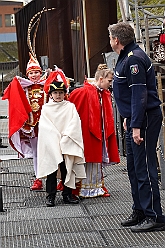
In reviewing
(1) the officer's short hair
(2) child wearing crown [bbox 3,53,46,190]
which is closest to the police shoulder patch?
(1) the officer's short hair

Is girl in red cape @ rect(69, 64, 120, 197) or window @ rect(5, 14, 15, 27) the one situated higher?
window @ rect(5, 14, 15, 27)

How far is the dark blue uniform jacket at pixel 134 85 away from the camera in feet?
21.7

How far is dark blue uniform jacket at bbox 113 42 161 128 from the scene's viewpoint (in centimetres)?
663

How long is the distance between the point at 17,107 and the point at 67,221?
2.28m

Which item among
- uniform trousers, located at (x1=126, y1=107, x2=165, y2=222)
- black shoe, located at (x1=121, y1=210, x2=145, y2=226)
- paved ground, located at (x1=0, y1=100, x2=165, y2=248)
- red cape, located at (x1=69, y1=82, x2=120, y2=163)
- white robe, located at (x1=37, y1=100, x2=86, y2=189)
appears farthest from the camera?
red cape, located at (x1=69, y1=82, x2=120, y2=163)

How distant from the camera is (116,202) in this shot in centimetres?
847

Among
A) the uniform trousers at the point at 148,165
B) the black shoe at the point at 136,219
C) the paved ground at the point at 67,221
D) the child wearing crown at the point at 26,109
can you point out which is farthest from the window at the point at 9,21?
the uniform trousers at the point at 148,165

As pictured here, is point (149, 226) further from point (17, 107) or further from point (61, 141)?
point (17, 107)

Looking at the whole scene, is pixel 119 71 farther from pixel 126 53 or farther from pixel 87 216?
pixel 87 216

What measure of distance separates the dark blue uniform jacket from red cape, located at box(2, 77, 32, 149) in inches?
100

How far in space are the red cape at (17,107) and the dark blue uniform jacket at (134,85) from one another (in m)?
2.54

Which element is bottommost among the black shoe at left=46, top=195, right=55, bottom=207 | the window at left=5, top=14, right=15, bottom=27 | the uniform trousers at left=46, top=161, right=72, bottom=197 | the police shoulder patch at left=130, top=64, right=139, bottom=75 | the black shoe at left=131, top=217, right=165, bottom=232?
the black shoe at left=46, top=195, right=55, bottom=207

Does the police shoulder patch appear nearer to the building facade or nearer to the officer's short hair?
the officer's short hair

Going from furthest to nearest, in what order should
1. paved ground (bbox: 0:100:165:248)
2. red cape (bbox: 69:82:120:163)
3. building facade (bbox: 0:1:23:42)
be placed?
building facade (bbox: 0:1:23:42) → red cape (bbox: 69:82:120:163) → paved ground (bbox: 0:100:165:248)
